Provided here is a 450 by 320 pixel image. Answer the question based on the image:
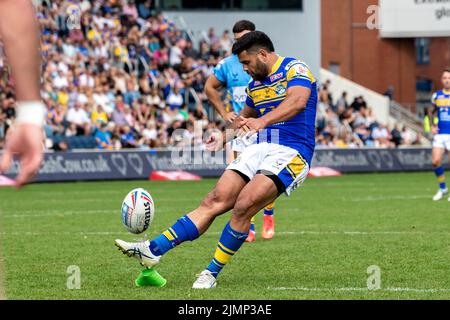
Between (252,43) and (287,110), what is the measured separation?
633 mm

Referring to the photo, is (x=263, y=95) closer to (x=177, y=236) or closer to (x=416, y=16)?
(x=177, y=236)

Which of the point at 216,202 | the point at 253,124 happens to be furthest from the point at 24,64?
the point at 216,202

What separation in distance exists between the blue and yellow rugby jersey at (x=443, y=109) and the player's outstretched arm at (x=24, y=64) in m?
16.7

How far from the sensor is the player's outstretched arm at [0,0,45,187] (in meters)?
2.99

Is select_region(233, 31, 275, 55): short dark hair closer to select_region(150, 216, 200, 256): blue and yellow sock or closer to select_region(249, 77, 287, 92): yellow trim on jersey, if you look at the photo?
select_region(249, 77, 287, 92): yellow trim on jersey

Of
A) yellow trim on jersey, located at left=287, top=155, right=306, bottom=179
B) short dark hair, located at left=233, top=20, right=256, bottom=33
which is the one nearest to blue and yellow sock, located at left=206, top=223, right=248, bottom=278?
yellow trim on jersey, located at left=287, top=155, right=306, bottom=179

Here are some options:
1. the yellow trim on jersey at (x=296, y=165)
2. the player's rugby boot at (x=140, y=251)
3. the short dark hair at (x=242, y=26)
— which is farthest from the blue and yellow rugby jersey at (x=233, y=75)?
the player's rugby boot at (x=140, y=251)

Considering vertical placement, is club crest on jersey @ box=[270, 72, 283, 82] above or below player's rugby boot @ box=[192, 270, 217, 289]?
above

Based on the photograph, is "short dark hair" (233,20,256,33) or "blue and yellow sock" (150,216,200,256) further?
"short dark hair" (233,20,256,33)

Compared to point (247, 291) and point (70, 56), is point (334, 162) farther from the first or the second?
point (247, 291)

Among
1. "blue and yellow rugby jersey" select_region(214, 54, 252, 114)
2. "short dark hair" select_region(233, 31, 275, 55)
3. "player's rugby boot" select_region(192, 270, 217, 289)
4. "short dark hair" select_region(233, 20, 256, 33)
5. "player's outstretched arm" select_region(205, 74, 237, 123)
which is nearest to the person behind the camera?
"player's rugby boot" select_region(192, 270, 217, 289)

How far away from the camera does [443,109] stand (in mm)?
19172

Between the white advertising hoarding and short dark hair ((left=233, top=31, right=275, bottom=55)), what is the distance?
31.2m
